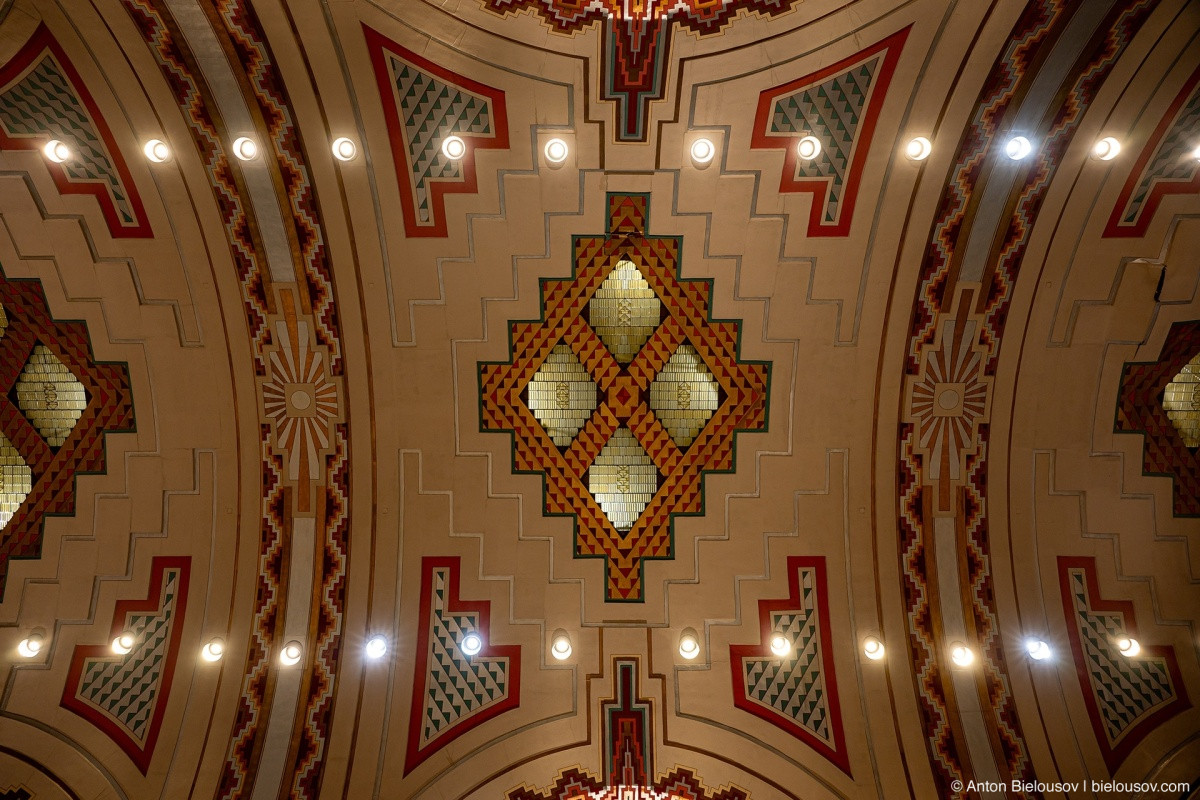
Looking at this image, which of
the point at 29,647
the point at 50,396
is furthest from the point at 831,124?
the point at 29,647

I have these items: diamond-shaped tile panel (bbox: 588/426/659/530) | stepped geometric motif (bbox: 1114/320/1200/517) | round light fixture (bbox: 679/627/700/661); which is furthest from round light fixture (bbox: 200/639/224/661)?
stepped geometric motif (bbox: 1114/320/1200/517)

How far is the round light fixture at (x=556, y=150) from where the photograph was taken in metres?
5.53

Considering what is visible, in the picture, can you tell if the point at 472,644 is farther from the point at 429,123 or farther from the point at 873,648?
the point at 429,123

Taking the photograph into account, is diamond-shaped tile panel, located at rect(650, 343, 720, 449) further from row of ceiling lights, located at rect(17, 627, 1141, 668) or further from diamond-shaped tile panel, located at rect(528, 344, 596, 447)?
row of ceiling lights, located at rect(17, 627, 1141, 668)

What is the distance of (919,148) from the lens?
5480 mm

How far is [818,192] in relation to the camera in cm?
571

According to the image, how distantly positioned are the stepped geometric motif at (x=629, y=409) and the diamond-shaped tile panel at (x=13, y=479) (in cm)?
445

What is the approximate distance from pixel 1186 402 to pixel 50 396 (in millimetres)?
10977

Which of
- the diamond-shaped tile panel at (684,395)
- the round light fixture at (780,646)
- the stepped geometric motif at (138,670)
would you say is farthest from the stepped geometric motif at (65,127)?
the round light fixture at (780,646)

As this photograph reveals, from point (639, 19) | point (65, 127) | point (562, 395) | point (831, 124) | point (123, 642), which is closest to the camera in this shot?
point (639, 19)

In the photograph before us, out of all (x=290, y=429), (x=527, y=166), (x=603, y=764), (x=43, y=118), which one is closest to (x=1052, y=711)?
(x=603, y=764)

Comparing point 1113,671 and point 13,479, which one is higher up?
point 13,479

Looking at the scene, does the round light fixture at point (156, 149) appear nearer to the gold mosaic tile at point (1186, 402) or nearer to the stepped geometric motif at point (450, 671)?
the stepped geometric motif at point (450, 671)

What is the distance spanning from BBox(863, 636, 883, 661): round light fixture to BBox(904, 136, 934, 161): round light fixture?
15.1 feet
